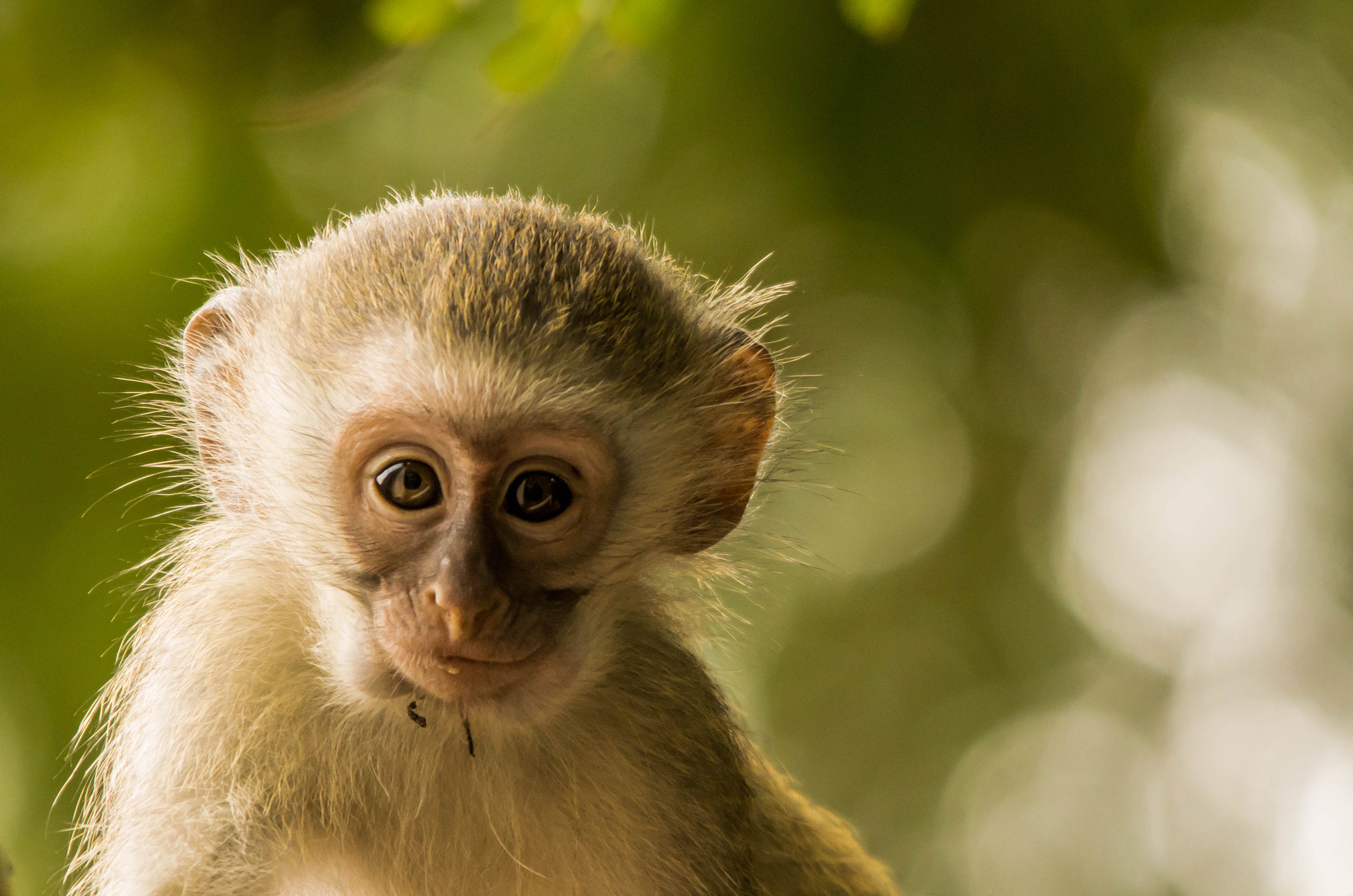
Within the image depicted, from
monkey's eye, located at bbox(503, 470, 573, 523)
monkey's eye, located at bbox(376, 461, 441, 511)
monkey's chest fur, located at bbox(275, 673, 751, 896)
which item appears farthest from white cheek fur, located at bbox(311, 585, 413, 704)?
monkey's eye, located at bbox(503, 470, 573, 523)

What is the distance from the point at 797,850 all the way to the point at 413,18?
2.32 metres

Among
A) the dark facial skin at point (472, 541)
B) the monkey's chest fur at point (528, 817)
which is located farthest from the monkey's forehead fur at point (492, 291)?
the monkey's chest fur at point (528, 817)

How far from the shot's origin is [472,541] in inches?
91.2

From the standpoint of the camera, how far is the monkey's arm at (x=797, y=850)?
3.24m

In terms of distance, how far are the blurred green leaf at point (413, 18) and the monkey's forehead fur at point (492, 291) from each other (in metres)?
0.46

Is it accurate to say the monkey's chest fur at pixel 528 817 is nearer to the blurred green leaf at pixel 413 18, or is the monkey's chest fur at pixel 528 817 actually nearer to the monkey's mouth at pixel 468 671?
the monkey's mouth at pixel 468 671

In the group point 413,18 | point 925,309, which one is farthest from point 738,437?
point 925,309

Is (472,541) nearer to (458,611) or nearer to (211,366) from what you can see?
(458,611)

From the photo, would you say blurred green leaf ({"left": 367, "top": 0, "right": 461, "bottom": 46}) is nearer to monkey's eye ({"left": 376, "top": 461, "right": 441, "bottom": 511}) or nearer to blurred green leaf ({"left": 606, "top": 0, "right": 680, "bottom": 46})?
blurred green leaf ({"left": 606, "top": 0, "right": 680, "bottom": 46})

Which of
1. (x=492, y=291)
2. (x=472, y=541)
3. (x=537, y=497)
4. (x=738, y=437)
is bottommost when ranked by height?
(x=472, y=541)

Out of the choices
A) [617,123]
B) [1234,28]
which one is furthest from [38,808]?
[1234,28]

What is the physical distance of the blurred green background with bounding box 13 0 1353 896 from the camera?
4.77 meters

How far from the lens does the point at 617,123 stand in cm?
603

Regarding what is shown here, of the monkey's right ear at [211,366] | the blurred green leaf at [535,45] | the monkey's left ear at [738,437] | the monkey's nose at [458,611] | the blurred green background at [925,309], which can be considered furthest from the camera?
the blurred green background at [925,309]
